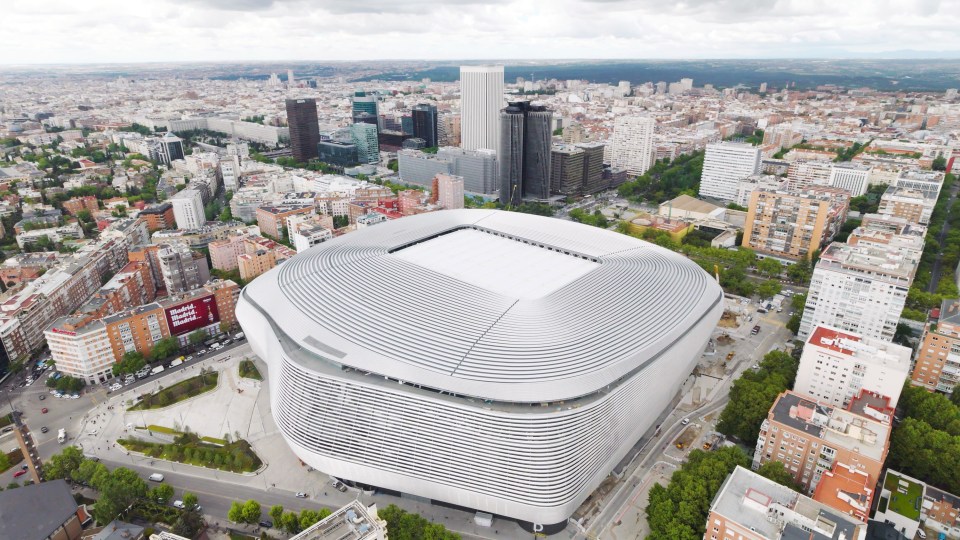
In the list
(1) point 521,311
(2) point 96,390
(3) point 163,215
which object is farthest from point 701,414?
(3) point 163,215

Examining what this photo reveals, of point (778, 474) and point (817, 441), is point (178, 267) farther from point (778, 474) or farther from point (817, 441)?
point (817, 441)

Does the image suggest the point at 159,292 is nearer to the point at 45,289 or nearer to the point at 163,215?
the point at 45,289

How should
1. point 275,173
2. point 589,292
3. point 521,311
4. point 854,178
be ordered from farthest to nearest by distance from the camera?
point 275,173 < point 854,178 < point 589,292 < point 521,311

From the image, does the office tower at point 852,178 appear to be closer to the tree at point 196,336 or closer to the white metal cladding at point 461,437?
the white metal cladding at point 461,437

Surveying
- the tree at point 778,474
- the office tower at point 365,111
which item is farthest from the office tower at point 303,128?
the tree at point 778,474

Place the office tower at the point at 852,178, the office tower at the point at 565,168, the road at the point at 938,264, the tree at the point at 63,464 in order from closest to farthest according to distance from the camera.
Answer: the tree at the point at 63,464 < the road at the point at 938,264 < the office tower at the point at 852,178 < the office tower at the point at 565,168

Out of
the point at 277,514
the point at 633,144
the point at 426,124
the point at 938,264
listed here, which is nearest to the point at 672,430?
the point at 277,514
